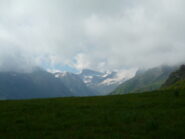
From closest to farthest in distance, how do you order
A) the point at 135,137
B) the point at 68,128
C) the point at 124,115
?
the point at 135,137 → the point at 68,128 → the point at 124,115

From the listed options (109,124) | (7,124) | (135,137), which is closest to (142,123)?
(109,124)

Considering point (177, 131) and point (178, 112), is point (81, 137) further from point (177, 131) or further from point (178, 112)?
point (178, 112)

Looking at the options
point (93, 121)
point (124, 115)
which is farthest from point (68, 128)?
point (124, 115)

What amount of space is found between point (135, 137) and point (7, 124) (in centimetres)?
1090

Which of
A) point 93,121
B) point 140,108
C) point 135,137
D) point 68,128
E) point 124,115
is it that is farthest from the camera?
point 140,108

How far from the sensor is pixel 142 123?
17797 millimetres

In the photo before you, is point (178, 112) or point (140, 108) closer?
point (178, 112)

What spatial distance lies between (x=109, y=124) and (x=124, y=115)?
109 inches

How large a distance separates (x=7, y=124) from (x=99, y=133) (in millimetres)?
8467

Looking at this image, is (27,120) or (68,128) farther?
(27,120)

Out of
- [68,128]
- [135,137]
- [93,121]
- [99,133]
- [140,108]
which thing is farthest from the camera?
[140,108]

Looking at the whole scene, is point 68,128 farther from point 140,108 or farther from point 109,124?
point 140,108

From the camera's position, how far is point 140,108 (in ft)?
80.0

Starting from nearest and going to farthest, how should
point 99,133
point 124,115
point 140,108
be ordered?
point 99,133 < point 124,115 < point 140,108
